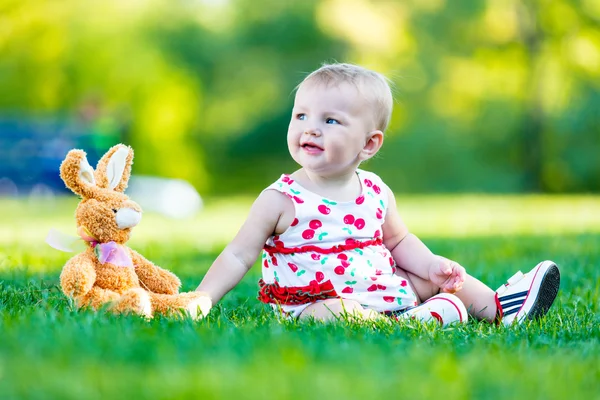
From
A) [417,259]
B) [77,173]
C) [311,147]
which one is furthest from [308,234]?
[77,173]

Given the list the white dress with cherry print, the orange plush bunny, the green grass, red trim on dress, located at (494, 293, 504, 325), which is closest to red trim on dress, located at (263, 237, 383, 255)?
the white dress with cherry print

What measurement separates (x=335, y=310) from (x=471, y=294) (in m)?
0.57

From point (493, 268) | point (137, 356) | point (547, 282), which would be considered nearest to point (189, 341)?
point (137, 356)

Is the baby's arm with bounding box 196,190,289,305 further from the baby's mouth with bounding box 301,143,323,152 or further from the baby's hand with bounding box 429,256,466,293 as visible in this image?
the baby's hand with bounding box 429,256,466,293

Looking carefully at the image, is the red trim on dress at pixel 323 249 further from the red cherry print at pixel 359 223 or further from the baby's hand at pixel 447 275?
the baby's hand at pixel 447 275

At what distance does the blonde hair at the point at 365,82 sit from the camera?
2.74 meters

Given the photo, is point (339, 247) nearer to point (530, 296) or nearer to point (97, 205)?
point (530, 296)

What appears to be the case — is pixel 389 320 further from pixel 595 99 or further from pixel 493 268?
pixel 595 99

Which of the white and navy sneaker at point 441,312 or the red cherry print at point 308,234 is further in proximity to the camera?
the red cherry print at point 308,234

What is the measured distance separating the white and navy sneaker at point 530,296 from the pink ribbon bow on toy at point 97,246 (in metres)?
1.23

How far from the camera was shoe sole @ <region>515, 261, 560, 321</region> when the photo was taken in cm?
260

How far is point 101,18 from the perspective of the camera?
15.7 meters

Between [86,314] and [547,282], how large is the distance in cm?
146

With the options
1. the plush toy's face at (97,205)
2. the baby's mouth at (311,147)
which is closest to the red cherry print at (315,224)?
the baby's mouth at (311,147)
